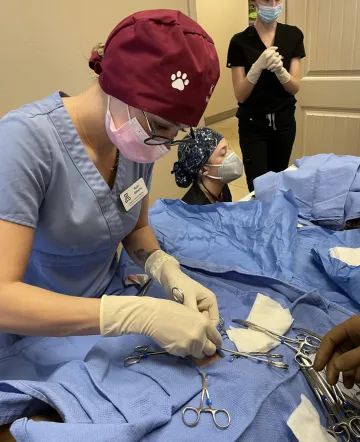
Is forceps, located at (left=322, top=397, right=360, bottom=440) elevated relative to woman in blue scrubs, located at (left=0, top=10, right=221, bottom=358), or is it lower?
lower

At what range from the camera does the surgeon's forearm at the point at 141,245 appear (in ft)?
4.05

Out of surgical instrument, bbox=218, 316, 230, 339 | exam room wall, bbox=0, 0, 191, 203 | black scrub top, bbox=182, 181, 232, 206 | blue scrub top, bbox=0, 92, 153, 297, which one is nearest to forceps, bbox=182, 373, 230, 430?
surgical instrument, bbox=218, 316, 230, 339

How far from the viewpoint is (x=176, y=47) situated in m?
0.79

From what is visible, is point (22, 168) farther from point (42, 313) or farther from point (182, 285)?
point (182, 285)

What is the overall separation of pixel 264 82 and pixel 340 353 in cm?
168

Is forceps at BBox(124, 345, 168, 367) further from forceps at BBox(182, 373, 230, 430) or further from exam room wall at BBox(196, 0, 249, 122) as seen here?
exam room wall at BBox(196, 0, 249, 122)

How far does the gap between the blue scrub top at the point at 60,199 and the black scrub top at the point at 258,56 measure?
4.09ft

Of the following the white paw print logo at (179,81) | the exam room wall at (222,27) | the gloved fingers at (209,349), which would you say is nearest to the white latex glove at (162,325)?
the gloved fingers at (209,349)

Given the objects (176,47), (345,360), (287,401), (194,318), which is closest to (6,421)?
(194,318)

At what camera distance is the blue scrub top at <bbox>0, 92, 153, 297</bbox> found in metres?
0.79

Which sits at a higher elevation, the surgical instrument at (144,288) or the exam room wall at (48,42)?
the exam room wall at (48,42)

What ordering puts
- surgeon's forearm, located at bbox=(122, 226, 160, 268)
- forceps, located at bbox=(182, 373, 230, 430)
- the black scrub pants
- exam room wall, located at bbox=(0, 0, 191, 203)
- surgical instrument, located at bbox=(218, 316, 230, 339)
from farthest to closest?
the black scrub pants → exam room wall, located at bbox=(0, 0, 191, 203) → surgeon's forearm, located at bbox=(122, 226, 160, 268) → surgical instrument, located at bbox=(218, 316, 230, 339) → forceps, located at bbox=(182, 373, 230, 430)

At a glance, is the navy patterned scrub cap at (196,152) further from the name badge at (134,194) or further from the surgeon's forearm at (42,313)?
the surgeon's forearm at (42,313)

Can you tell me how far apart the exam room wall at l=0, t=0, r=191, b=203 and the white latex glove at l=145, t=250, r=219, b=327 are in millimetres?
1042
